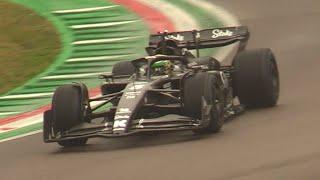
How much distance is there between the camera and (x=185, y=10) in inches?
862

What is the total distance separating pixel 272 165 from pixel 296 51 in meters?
10.1

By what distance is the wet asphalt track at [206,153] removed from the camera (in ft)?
25.8

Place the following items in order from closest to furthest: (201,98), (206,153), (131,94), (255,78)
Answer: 1. (206,153)
2. (201,98)
3. (131,94)
4. (255,78)

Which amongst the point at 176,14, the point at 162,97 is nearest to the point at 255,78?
the point at 162,97

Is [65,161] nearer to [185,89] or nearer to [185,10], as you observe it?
[185,89]

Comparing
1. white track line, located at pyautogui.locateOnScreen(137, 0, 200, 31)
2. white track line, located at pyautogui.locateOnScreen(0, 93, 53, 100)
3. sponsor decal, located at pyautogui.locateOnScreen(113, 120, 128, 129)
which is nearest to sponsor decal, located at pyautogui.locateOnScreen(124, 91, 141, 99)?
sponsor decal, located at pyautogui.locateOnScreen(113, 120, 128, 129)

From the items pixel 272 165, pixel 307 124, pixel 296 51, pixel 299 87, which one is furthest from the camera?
pixel 296 51

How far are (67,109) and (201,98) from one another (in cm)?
157

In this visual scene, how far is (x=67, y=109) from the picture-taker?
32.3ft

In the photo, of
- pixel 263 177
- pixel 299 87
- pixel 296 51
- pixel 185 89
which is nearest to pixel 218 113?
pixel 185 89

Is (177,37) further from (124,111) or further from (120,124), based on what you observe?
(120,124)

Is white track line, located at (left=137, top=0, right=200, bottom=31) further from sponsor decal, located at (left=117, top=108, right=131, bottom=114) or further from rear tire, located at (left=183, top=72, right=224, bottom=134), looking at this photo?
sponsor decal, located at (left=117, top=108, right=131, bottom=114)

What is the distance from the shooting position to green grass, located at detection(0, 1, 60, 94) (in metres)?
16.7

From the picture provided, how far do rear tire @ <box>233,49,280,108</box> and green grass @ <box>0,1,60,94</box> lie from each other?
5.52 m
